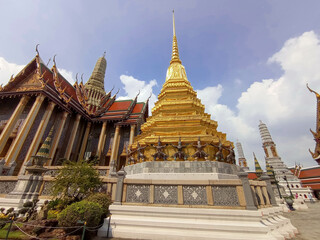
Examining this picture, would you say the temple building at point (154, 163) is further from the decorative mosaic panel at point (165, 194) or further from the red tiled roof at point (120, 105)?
the red tiled roof at point (120, 105)

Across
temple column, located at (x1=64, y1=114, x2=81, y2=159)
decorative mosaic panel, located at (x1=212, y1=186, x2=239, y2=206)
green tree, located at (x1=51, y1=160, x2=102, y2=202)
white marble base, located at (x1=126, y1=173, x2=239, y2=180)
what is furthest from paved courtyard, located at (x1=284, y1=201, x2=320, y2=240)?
temple column, located at (x1=64, y1=114, x2=81, y2=159)

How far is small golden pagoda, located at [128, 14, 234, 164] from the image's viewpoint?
8.51 metres

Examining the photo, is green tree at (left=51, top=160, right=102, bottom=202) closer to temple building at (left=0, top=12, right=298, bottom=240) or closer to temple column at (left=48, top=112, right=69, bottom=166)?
temple building at (left=0, top=12, right=298, bottom=240)

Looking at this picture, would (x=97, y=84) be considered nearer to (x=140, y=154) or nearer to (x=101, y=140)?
(x=101, y=140)

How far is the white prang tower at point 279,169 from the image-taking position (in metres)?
23.8

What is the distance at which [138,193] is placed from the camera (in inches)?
215

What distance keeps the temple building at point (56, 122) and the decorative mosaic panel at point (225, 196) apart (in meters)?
12.7

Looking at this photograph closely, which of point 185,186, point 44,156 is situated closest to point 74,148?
point 44,156

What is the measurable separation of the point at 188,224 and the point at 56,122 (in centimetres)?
1611

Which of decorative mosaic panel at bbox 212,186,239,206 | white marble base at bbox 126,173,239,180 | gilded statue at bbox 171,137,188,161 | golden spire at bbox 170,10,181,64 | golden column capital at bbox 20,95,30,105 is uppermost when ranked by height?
golden spire at bbox 170,10,181,64

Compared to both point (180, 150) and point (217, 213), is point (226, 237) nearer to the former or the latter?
point (217, 213)

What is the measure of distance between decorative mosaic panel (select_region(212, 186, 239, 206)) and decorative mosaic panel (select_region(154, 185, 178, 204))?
1240 mm

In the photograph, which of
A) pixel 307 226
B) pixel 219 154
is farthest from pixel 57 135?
pixel 307 226

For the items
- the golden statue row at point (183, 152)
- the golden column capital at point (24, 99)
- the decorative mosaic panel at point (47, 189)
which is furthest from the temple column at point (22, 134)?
the golden statue row at point (183, 152)
